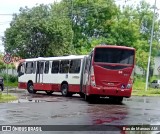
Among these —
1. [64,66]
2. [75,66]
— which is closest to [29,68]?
[64,66]

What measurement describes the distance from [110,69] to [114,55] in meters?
0.80

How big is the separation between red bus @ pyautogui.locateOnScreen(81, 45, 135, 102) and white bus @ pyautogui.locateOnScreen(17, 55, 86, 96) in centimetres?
539

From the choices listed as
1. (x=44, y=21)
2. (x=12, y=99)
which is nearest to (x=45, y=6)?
(x=44, y=21)

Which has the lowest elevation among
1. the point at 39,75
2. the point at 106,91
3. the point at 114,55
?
the point at 39,75

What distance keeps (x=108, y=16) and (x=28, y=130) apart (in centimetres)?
5673

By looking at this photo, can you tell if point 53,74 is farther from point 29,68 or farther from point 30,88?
point 30,88

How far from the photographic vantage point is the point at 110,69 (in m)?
22.0

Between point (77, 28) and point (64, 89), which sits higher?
point (77, 28)

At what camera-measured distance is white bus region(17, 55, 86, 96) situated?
92.9 ft

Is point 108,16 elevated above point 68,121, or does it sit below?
above

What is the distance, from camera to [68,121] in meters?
13.1

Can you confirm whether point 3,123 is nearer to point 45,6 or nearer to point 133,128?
point 133,128

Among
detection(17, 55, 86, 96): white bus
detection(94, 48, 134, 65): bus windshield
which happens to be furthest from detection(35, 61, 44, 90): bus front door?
detection(94, 48, 134, 65): bus windshield

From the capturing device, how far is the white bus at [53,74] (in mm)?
28328
